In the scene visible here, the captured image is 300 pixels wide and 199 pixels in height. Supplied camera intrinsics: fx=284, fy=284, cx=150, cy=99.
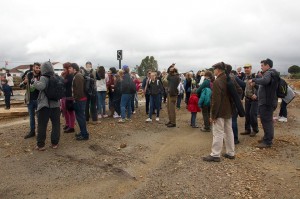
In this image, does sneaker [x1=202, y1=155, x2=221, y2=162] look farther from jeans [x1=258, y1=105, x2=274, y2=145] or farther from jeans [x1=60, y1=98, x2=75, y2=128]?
jeans [x1=60, y1=98, x2=75, y2=128]

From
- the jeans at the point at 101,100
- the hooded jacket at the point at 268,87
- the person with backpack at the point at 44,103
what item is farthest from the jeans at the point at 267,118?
the jeans at the point at 101,100

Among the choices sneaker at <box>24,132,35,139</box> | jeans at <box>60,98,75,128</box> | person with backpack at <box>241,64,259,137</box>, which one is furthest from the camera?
jeans at <box>60,98,75,128</box>

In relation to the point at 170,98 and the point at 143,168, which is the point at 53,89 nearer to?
the point at 143,168

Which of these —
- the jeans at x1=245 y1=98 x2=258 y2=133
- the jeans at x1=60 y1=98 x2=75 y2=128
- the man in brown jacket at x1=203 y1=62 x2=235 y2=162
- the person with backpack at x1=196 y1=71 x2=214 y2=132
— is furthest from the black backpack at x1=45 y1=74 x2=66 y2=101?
the jeans at x1=245 y1=98 x2=258 y2=133

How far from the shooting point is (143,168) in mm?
5547

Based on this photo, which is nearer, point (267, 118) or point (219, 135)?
point (219, 135)

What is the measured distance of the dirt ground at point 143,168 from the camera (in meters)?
4.54

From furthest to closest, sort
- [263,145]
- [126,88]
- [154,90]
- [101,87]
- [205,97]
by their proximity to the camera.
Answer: [101,87] → [154,90] → [126,88] → [205,97] → [263,145]

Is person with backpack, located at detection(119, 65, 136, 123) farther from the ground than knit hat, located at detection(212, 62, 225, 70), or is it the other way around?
knit hat, located at detection(212, 62, 225, 70)

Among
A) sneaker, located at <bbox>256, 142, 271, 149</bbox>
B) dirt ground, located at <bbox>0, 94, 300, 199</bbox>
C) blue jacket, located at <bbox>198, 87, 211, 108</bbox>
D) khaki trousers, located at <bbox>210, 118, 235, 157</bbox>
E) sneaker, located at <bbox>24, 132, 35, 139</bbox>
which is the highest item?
blue jacket, located at <bbox>198, 87, 211, 108</bbox>

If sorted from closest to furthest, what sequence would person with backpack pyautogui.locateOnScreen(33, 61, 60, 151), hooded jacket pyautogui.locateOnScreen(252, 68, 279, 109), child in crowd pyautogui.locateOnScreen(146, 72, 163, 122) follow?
person with backpack pyautogui.locateOnScreen(33, 61, 60, 151) → hooded jacket pyautogui.locateOnScreen(252, 68, 279, 109) → child in crowd pyautogui.locateOnScreen(146, 72, 163, 122)

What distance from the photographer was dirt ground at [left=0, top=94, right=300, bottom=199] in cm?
454

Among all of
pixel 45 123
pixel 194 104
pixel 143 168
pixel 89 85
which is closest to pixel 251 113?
pixel 194 104

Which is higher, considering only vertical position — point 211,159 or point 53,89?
point 53,89
